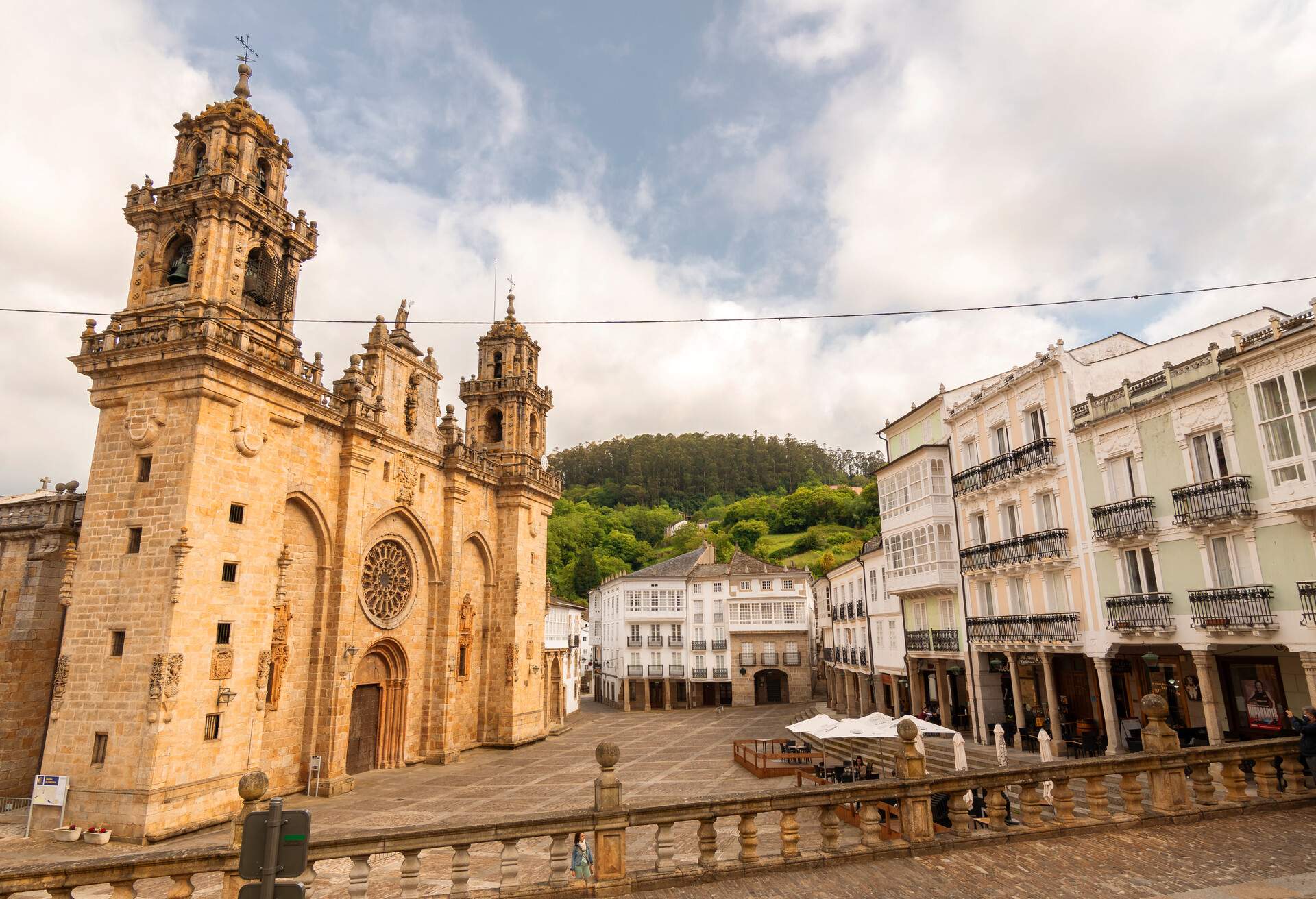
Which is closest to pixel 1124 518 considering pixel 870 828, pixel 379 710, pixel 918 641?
pixel 918 641

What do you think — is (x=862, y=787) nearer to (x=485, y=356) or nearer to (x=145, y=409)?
(x=145, y=409)

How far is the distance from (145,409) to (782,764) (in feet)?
78.9

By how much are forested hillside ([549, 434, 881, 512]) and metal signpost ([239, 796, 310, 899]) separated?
132m

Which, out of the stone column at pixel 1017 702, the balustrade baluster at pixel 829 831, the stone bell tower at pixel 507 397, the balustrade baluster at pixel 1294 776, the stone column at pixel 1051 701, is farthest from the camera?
the stone bell tower at pixel 507 397

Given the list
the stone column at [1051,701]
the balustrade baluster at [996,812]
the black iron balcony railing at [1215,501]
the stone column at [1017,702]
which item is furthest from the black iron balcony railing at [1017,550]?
the balustrade baluster at [996,812]

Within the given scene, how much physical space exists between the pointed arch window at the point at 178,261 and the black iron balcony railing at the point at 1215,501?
30.7m

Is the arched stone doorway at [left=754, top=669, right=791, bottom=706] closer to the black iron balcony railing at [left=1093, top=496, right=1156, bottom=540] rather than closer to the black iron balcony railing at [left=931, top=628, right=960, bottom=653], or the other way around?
the black iron balcony railing at [left=931, top=628, right=960, bottom=653]

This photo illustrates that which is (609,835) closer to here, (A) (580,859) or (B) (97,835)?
(A) (580,859)

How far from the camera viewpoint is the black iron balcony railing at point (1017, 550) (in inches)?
910

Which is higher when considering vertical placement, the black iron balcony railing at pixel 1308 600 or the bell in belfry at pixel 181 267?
the bell in belfry at pixel 181 267

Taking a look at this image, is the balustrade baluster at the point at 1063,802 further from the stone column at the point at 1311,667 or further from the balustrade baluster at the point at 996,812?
the stone column at the point at 1311,667

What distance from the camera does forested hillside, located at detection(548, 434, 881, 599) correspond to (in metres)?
91.4

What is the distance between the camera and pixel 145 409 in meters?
20.7

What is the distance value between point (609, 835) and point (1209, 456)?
18.4m
